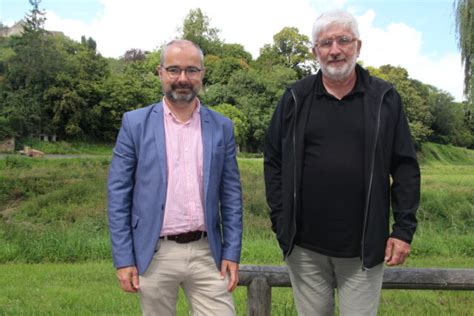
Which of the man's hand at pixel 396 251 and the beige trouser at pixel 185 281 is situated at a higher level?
the man's hand at pixel 396 251

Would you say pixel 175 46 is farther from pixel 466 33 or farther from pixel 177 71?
pixel 466 33

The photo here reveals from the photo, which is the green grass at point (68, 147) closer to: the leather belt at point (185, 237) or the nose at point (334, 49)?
the leather belt at point (185, 237)

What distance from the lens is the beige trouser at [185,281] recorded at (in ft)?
9.06

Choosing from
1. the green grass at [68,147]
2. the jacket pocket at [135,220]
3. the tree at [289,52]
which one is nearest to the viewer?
the jacket pocket at [135,220]

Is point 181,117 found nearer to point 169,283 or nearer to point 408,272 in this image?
point 169,283

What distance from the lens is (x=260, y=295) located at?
10.8 feet

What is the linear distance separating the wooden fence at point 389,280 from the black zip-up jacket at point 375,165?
50 cm

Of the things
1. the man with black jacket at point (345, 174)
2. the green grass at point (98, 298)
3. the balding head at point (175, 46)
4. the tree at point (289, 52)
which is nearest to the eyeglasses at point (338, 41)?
the man with black jacket at point (345, 174)

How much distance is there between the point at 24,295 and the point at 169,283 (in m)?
3.34

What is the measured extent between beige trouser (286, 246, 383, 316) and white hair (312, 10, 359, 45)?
121 cm

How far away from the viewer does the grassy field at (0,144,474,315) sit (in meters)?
4.93

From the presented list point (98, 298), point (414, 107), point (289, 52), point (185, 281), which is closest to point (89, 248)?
point (98, 298)

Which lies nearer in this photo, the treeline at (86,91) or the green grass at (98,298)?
the green grass at (98,298)

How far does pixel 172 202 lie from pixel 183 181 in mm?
130
